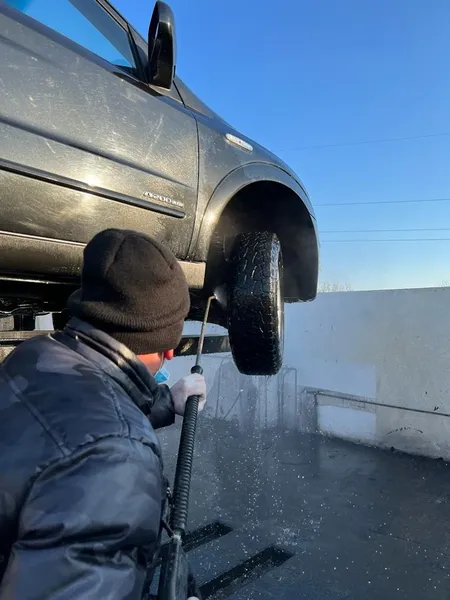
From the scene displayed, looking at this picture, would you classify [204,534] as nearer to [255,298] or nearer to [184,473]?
[255,298]

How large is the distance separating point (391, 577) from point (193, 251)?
6.68ft

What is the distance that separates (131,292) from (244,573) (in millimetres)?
2169

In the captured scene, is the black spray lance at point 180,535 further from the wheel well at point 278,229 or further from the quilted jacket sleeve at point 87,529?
the wheel well at point 278,229

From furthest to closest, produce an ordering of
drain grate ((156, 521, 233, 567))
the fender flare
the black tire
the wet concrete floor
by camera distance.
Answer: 1. drain grate ((156, 521, 233, 567))
2. the wet concrete floor
3. the black tire
4. the fender flare

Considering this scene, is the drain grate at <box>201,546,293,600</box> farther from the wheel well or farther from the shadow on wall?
the shadow on wall

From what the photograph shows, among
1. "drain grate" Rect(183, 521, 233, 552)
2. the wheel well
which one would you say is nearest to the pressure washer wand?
the wheel well

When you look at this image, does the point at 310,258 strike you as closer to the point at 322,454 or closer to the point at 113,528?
the point at 113,528

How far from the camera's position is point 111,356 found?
86 centimetres

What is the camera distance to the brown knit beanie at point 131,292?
0.86 metres

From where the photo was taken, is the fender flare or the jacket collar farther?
the fender flare

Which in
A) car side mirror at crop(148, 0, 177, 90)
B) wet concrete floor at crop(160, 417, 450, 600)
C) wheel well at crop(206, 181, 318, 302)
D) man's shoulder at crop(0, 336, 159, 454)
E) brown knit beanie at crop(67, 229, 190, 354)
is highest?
car side mirror at crop(148, 0, 177, 90)

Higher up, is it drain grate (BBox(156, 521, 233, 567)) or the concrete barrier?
the concrete barrier

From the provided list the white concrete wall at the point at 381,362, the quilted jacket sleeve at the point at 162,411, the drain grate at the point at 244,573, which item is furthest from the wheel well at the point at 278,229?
the white concrete wall at the point at 381,362

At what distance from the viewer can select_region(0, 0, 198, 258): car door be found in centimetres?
135
